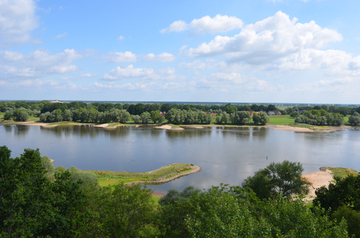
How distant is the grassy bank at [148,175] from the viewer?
27491 mm

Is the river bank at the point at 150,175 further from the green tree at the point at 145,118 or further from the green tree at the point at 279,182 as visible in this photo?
the green tree at the point at 145,118

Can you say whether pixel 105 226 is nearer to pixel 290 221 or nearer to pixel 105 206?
pixel 105 206

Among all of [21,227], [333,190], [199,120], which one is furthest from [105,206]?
[199,120]

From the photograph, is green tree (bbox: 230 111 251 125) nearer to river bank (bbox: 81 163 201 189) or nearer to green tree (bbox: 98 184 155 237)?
river bank (bbox: 81 163 201 189)

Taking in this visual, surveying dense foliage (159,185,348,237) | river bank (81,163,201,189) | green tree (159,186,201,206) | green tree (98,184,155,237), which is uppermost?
dense foliage (159,185,348,237)

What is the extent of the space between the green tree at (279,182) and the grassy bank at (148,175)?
1233 cm

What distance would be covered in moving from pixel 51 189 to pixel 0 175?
6.45ft

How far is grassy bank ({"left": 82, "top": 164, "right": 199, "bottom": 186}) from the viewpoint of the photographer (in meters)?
27.5

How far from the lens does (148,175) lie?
2964 centimetres

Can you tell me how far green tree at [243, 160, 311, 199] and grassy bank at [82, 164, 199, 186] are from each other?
40.5 ft

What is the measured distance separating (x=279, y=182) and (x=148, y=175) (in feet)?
54.2

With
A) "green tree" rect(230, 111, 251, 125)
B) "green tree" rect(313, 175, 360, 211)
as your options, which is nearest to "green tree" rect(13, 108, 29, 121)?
"green tree" rect(230, 111, 251, 125)

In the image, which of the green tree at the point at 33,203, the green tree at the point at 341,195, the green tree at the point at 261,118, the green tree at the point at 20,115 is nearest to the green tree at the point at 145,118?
the green tree at the point at 261,118

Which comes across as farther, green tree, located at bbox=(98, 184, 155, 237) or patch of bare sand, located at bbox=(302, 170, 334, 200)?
patch of bare sand, located at bbox=(302, 170, 334, 200)
